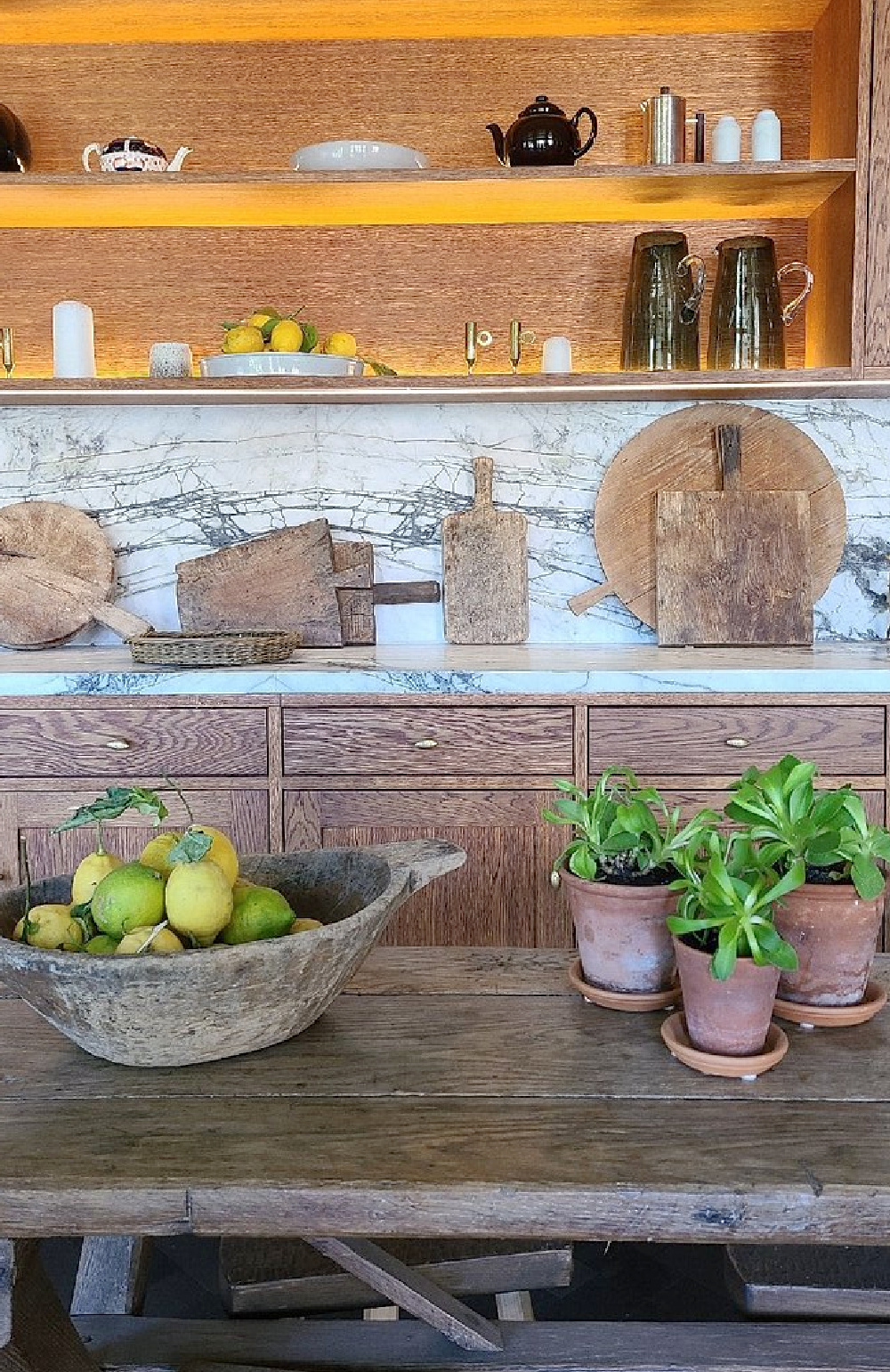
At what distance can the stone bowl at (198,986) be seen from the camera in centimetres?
93

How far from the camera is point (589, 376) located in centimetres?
268

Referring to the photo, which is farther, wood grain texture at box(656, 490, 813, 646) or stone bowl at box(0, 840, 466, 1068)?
wood grain texture at box(656, 490, 813, 646)

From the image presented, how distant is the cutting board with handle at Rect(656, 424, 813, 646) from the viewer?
2.87 metres

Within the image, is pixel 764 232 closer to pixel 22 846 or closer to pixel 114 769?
pixel 114 769

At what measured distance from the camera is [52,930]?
1021mm

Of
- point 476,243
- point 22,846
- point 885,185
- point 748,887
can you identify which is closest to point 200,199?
point 476,243

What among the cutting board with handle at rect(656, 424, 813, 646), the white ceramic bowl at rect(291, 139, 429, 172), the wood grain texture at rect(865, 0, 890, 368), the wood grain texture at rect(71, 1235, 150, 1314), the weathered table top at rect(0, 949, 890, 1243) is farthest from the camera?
the cutting board with handle at rect(656, 424, 813, 646)

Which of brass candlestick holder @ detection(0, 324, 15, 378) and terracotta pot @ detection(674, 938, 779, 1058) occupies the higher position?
brass candlestick holder @ detection(0, 324, 15, 378)

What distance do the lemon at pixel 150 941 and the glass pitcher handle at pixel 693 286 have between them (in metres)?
2.13

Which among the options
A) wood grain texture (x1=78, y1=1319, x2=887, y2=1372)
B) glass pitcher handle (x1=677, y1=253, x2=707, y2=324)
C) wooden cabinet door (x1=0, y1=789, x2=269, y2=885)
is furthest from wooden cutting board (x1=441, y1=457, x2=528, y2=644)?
wood grain texture (x1=78, y1=1319, x2=887, y2=1372)

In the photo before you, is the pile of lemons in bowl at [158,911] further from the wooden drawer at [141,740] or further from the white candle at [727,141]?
the white candle at [727,141]

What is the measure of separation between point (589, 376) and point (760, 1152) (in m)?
2.07

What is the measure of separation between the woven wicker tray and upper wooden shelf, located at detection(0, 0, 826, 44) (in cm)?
143

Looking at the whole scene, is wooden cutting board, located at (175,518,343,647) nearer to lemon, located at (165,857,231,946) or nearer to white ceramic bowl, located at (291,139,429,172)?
white ceramic bowl, located at (291,139,429,172)
